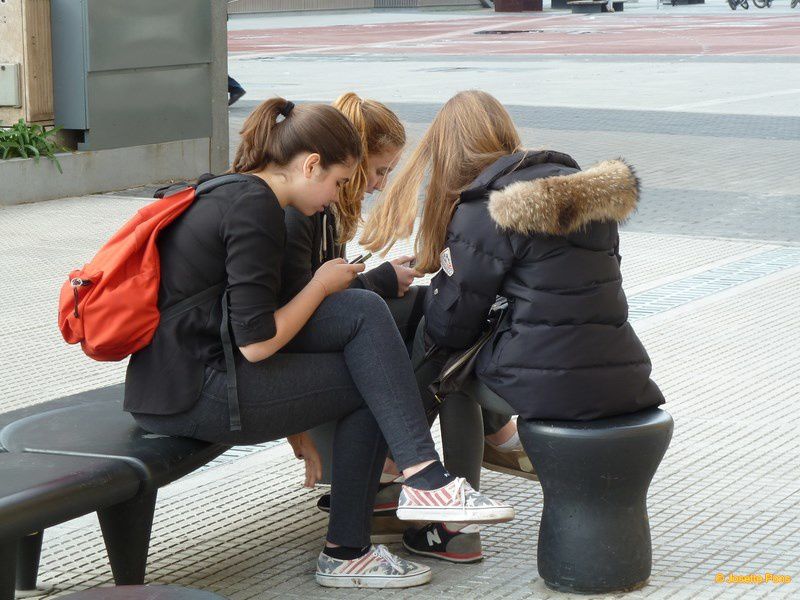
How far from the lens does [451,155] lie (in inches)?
129

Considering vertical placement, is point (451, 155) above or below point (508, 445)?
above

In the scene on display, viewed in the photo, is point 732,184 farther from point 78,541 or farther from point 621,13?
point 621,13

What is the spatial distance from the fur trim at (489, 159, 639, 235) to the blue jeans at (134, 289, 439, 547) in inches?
15.0

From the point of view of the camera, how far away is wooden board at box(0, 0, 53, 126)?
30.2 ft

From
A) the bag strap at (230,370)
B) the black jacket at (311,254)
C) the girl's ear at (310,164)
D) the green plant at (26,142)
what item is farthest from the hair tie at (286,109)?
the green plant at (26,142)

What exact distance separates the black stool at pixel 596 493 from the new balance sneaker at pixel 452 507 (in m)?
0.17

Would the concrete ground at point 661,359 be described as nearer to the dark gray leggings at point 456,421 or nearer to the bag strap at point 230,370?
the dark gray leggings at point 456,421

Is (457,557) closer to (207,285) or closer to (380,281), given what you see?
(380,281)

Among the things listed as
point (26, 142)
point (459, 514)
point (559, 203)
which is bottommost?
point (26, 142)

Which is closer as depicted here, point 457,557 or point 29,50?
point 457,557

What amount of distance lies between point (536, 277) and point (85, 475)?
1.11 metres

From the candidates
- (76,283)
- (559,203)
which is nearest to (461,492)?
(559,203)

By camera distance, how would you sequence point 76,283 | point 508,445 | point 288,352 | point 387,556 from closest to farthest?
1. point 76,283
2. point 288,352
3. point 387,556
4. point 508,445

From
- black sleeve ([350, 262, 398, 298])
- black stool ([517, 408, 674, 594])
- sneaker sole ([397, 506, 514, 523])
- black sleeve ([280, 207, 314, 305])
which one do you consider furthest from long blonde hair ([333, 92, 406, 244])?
sneaker sole ([397, 506, 514, 523])
